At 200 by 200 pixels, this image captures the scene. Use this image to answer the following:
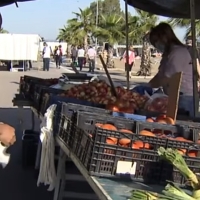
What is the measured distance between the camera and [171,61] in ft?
19.5

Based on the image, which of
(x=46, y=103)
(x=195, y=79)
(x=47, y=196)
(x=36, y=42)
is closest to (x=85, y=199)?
(x=47, y=196)

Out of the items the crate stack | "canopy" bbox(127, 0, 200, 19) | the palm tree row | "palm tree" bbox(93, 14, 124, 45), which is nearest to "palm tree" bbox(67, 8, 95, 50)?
the palm tree row

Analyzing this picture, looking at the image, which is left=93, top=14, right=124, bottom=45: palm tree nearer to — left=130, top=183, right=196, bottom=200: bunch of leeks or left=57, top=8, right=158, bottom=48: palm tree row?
left=57, top=8, right=158, bottom=48: palm tree row

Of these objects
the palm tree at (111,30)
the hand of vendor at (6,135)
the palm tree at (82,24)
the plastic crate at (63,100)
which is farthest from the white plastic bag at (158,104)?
the palm tree at (82,24)

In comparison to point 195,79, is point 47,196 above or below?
below

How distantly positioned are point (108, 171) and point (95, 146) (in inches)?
7.2

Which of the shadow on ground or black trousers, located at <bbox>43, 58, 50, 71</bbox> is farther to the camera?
black trousers, located at <bbox>43, 58, 50, 71</bbox>

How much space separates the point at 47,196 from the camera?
590 cm

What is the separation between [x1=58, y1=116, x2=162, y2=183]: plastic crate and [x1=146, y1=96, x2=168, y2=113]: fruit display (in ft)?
5.28

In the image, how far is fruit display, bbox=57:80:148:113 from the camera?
15.8ft

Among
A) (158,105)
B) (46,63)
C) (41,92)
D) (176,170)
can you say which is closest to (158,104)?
(158,105)

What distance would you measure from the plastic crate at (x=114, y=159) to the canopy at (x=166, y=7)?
4.70 meters

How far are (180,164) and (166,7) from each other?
550 centimetres

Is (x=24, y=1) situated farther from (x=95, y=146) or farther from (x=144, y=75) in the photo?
(x=144, y=75)
